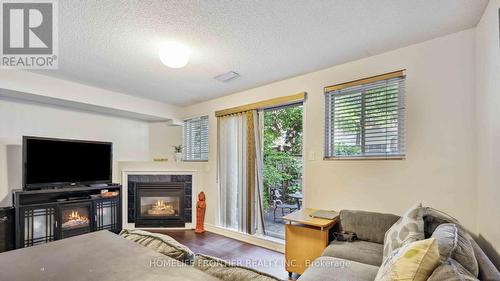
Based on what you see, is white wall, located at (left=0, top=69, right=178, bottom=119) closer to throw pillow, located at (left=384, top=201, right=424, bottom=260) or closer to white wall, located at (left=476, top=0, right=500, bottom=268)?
throw pillow, located at (left=384, top=201, right=424, bottom=260)

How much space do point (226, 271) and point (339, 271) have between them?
111 cm

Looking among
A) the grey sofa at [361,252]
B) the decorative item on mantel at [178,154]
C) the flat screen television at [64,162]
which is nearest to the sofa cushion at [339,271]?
the grey sofa at [361,252]

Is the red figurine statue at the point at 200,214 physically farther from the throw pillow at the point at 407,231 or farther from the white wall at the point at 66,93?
the throw pillow at the point at 407,231

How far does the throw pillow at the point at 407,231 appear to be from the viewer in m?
1.65

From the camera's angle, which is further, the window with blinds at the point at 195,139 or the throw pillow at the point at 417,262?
the window with blinds at the point at 195,139

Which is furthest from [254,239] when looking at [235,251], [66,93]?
[66,93]

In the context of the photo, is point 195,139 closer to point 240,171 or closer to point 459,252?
point 240,171

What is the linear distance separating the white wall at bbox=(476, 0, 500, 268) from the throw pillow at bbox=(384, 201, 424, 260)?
0.41m

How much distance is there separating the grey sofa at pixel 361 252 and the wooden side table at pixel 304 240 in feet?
0.44

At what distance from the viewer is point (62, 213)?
3234 mm

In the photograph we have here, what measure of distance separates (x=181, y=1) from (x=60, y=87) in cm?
260

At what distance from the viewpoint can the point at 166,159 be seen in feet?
15.9

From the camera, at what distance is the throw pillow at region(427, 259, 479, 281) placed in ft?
3.12

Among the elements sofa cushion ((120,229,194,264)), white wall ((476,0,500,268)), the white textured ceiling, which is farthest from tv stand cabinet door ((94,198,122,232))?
white wall ((476,0,500,268))
